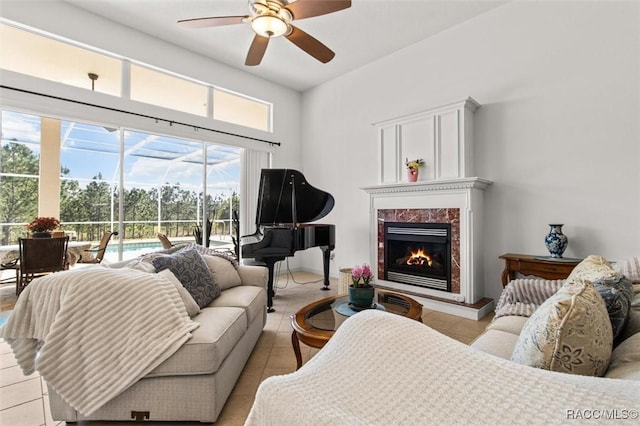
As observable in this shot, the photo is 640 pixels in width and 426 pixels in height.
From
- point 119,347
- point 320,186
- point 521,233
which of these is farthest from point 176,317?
point 320,186

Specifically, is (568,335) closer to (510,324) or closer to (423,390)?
(423,390)

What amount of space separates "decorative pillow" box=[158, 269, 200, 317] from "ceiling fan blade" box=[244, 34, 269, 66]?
7.28 ft

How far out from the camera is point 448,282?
11.6ft

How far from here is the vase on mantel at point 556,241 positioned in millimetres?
2902

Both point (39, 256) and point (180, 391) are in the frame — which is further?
point (39, 256)

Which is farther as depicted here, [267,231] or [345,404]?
[267,231]

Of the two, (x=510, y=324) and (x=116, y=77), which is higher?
(x=116, y=77)

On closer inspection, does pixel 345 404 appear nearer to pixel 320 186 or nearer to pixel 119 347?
pixel 119 347

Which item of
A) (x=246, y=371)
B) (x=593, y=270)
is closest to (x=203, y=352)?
(x=246, y=371)

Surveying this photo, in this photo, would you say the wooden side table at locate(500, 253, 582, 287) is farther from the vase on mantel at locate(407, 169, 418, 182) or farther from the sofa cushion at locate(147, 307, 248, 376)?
the sofa cushion at locate(147, 307, 248, 376)

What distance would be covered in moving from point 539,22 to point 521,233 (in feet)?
7.67

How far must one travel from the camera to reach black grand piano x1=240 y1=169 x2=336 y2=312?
3586 millimetres

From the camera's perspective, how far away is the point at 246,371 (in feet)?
7.05

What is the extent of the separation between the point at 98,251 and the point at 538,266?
530 cm
